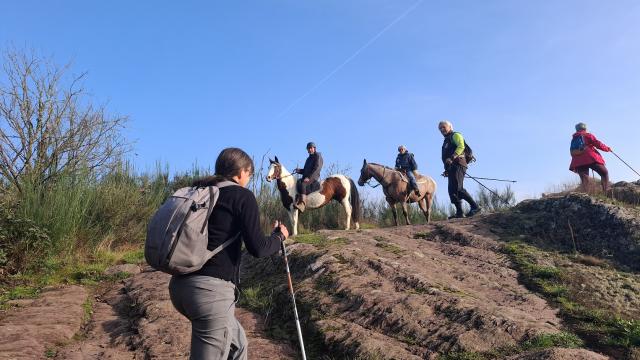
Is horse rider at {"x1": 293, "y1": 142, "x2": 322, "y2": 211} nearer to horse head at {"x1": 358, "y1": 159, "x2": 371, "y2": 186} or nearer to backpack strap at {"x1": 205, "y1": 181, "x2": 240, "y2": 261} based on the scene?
horse head at {"x1": 358, "y1": 159, "x2": 371, "y2": 186}

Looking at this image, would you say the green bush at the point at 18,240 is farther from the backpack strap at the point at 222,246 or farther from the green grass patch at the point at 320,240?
the backpack strap at the point at 222,246

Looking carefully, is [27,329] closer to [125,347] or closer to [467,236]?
[125,347]

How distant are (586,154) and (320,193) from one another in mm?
6014

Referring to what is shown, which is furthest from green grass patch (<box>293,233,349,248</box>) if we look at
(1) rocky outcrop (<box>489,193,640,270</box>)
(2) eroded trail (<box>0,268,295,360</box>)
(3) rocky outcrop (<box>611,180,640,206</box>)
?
(3) rocky outcrop (<box>611,180,640,206</box>)

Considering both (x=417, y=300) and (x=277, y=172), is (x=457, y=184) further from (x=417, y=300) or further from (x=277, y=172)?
(x=417, y=300)

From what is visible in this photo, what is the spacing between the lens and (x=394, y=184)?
13594 mm

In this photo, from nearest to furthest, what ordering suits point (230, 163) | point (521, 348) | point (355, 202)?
point (230, 163) → point (521, 348) → point (355, 202)

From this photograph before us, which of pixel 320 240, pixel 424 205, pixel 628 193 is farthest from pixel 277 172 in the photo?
pixel 628 193

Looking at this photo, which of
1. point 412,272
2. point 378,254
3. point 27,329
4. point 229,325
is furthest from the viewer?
point 378,254

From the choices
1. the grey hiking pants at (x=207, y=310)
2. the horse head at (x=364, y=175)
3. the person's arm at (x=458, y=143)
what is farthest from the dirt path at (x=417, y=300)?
the horse head at (x=364, y=175)

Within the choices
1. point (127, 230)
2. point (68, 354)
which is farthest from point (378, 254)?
point (127, 230)

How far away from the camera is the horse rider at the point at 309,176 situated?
12.1m

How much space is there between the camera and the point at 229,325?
3.26m

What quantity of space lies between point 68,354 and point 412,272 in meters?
3.95
